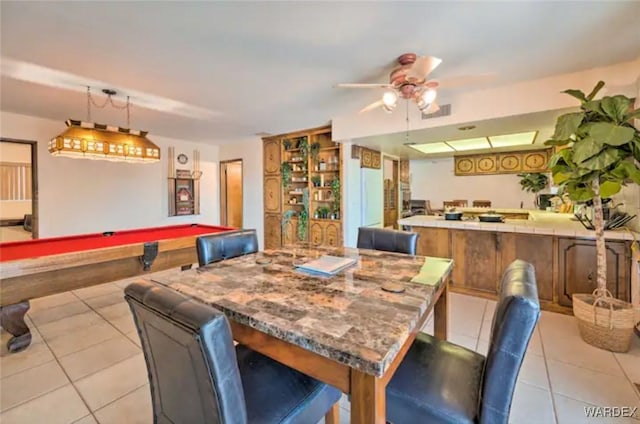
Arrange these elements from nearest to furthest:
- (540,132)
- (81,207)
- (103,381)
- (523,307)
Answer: (523,307) → (103,381) → (540,132) → (81,207)

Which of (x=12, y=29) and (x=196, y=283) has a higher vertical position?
(x=12, y=29)

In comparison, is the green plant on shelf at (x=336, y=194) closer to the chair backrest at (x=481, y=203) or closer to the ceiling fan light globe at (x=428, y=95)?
the ceiling fan light globe at (x=428, y=95)

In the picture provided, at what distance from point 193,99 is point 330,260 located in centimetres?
313

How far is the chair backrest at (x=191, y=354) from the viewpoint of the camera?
0.83 metres

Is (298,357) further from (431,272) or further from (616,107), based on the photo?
(616,107)

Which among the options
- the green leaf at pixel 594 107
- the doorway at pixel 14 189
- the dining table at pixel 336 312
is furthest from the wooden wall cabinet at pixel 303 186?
the doorway at pixel 14 189

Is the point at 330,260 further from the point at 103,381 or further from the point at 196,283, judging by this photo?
the point at 103,381

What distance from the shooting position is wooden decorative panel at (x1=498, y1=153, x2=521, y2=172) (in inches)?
264

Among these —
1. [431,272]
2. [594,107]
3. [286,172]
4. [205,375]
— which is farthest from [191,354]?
[286,172]

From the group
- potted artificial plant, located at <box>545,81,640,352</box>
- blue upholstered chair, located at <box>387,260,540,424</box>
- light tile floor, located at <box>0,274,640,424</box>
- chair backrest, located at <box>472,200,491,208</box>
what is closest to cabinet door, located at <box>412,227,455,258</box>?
light tile floor, located at <box>0,274,640,424</box>

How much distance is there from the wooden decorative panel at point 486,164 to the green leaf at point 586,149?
5168 millimetres

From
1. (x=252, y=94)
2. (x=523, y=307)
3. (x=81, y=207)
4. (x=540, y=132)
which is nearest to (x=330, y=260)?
(x=523, y=307)

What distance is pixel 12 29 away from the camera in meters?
2.17

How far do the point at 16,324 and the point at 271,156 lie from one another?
4.55 m
